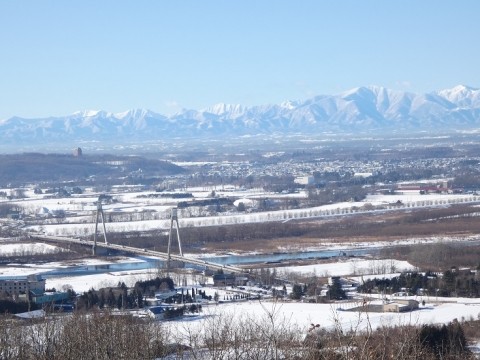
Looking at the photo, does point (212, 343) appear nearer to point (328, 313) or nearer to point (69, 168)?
point (328, 313)

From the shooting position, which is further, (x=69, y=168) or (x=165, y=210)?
(x=69, y=168)

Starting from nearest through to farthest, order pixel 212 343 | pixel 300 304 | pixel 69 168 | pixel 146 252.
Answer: pixel 212 343 < pixel 300 304 < pixel 146 252 < pixel 69 168

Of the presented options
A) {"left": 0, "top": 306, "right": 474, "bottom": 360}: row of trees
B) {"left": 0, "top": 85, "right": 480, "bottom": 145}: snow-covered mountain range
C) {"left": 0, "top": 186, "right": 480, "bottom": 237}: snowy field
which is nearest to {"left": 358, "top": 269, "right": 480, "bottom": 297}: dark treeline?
{"left": 0, "top": 306, "right": 474, "bottom": 360}: row of trees

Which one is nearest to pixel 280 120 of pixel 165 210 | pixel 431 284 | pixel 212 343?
pixel 165 210

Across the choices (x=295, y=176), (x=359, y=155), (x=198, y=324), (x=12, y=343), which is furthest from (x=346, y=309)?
(x=359, y=155)

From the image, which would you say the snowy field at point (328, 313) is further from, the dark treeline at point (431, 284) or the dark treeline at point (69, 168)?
the dark treeline at point (69, 168)

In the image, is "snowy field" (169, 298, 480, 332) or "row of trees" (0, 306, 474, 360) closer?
"row of trees" (0, 306, 474, 360)

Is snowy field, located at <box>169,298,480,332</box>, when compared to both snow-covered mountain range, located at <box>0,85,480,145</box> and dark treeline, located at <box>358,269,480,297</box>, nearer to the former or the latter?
dark treeline, located at <box>358,269,480,297</box>

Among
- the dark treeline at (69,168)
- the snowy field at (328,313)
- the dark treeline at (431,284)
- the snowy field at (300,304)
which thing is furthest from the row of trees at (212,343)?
the dark treeline at (69,168)

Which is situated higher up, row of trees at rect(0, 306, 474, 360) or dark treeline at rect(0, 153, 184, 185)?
row of trees at rect(0, 306, 474, 360)
